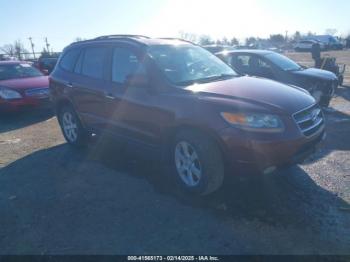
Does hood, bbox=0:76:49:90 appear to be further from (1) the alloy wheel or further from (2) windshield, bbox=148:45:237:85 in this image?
(1) the alloy wheel

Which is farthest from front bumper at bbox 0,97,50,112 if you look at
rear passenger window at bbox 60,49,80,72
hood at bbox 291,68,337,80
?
hood at bbox 291,68,337,80

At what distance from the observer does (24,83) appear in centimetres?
930

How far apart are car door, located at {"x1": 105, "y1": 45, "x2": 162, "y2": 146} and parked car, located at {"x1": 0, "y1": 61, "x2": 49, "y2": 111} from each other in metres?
4.88

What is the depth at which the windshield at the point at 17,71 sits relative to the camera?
32.3ft

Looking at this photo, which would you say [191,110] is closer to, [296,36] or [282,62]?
[282,62]

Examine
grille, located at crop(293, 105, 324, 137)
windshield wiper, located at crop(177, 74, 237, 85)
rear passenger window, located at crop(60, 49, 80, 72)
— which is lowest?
grille, located at crop(293, 105, 324, 137)

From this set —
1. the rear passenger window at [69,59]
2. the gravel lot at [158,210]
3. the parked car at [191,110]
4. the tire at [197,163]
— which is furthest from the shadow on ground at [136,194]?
the rear passenger window at [69,59]

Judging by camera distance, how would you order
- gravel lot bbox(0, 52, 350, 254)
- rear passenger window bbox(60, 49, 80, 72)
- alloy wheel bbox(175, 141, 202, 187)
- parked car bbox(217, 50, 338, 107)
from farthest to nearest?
parked car bbox(217, 50, 338, 107) → rear passenger window bbox(60, 49, 80, 72) → alloy wheel bbox(175, 141, 202, 187) → gravel lot bbox(0, 52, 350, 254)

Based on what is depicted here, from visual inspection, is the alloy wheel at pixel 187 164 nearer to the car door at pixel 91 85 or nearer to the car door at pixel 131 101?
the car door at pixel 131 101

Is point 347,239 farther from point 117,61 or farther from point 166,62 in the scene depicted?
point 117,61

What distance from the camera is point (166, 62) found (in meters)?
4.49

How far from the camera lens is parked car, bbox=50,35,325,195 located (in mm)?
3514

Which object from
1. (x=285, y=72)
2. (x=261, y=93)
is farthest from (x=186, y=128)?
(x=285, y=72)

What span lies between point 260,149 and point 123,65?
244 centimetres
